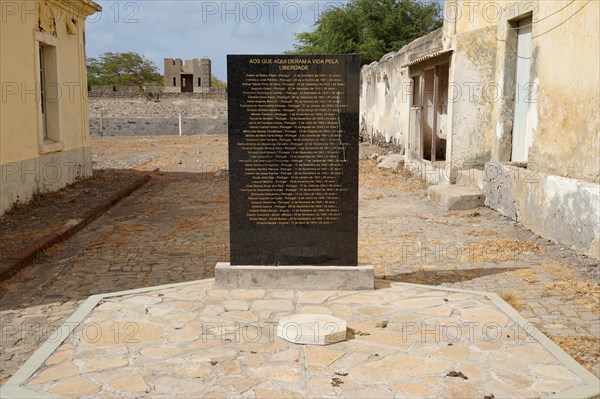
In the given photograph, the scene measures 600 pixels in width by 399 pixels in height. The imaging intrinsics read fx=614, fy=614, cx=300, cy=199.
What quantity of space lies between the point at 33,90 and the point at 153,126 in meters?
24.3

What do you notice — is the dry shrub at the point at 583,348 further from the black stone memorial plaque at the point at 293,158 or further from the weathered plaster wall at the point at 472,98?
the weathered plaster wall at the point at 472,98

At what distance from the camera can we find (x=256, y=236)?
5.50 m

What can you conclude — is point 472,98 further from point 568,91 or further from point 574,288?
point 574,288

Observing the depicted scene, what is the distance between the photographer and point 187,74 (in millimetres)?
51500

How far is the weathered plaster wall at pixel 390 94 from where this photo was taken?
49.9ft

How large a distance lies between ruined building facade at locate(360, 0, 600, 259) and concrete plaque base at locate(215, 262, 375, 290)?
2.90m

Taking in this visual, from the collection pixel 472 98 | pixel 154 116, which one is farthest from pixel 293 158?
pixel 154 116

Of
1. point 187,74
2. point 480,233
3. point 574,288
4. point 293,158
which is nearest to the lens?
point 293,158

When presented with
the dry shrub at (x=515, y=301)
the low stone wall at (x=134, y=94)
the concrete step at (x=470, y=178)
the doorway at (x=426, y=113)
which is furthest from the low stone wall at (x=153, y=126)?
the dry shrub at (x=515, y=301)

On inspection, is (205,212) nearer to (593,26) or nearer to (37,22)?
(37,22)

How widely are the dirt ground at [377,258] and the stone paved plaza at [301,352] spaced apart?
504 millimetres

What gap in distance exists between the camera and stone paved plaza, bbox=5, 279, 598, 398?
11.9 ft

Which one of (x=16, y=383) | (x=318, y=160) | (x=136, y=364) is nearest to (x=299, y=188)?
(x=318, y=160)

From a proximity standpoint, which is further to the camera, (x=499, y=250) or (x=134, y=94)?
(x=134, y=94)
